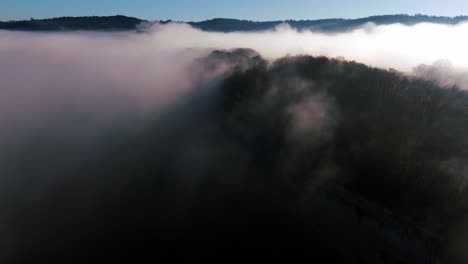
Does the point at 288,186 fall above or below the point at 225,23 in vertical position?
below

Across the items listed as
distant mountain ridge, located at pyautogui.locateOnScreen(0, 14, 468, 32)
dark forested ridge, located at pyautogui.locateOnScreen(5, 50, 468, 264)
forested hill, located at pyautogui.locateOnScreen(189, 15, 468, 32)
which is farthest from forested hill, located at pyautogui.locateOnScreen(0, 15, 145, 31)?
dark forested ridge, located at pyautogui.locateOnScreen(5, 50, 468, 264)

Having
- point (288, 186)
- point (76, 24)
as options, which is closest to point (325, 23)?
point (76, 24)

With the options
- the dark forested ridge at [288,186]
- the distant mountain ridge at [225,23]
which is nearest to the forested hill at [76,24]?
the distant mountain ridge at [225,23]

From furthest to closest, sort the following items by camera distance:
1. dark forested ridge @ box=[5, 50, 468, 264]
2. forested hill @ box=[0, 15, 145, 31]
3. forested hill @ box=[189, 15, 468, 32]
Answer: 1. forested hill @ box=[189, 15, 468, 32]
2. forested hill @ box=[0, 15, 145, 31]
3. dark forested ridge @ box=[5, 50, 468, 264]

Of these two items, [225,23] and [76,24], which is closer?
[76,24]

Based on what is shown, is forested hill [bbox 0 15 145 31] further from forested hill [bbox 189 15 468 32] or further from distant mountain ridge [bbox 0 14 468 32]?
forested hill [bbox 189 15 468 32]

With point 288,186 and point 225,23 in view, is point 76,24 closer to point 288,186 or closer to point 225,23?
point 225,23

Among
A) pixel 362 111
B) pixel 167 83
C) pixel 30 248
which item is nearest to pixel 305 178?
pixel 362 111

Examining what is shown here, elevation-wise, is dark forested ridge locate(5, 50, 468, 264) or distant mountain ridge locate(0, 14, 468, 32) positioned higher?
distant mountain ridge locate(0, 14, 468, 32)

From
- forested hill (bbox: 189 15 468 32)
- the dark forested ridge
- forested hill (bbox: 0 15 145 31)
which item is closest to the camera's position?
the dark forested ridge
